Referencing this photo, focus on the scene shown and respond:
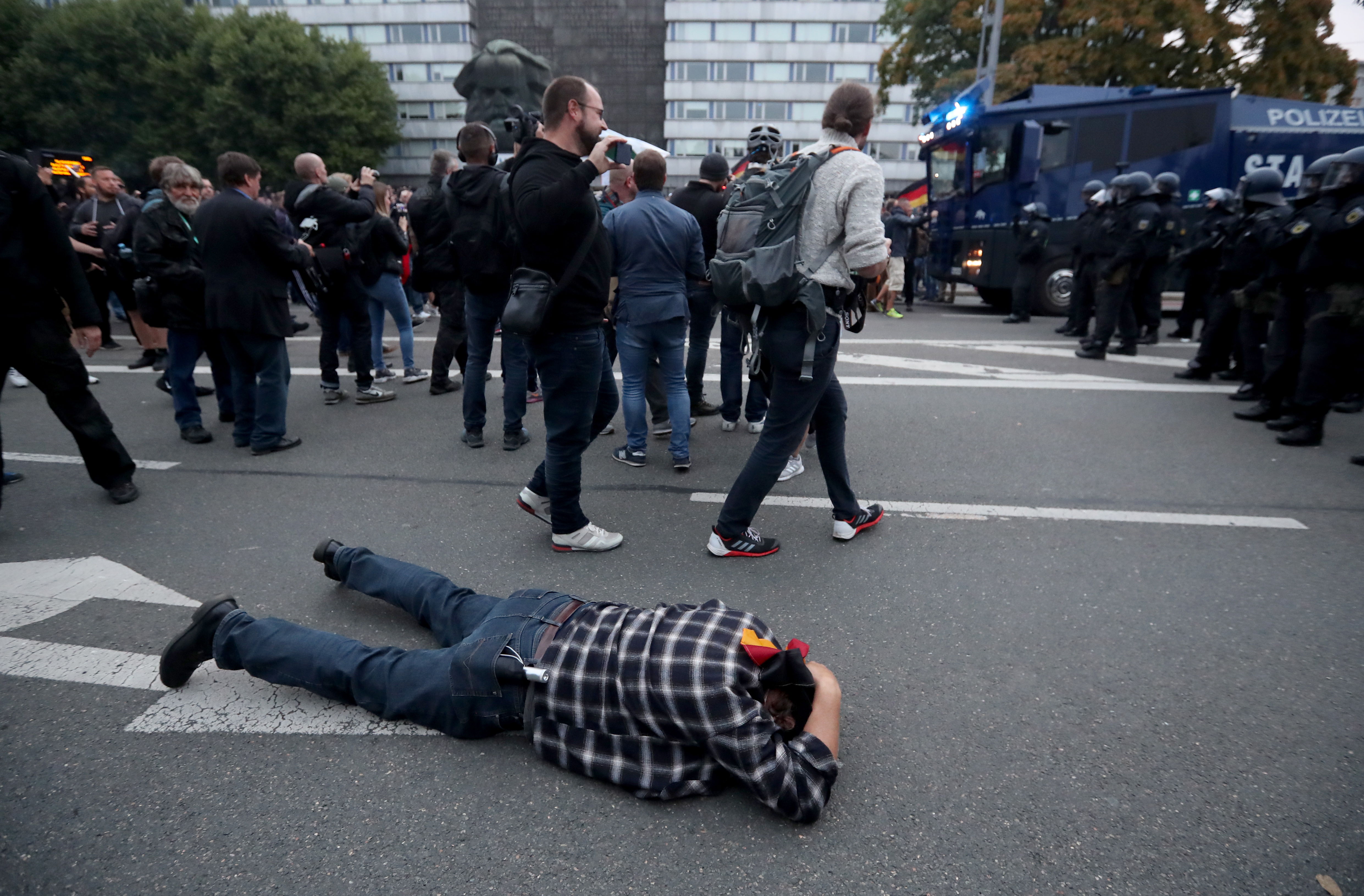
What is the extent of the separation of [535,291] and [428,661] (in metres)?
1.63

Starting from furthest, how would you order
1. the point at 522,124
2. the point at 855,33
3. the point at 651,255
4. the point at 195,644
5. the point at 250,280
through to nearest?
the point at 855,33, the point at 250,280, the point at 651,255, the point at 522,124, the point at 195,644

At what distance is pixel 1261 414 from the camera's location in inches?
237

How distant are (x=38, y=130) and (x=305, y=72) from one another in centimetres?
1258

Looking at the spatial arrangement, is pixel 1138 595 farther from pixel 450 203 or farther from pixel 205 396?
pixel 205 396

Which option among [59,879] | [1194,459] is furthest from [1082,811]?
[1194,459]

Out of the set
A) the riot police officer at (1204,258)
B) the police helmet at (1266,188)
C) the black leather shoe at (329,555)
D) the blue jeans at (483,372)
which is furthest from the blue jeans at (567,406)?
the riot police officer at (1204,258)

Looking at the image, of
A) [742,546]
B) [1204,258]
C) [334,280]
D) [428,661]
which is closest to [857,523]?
[742,546]

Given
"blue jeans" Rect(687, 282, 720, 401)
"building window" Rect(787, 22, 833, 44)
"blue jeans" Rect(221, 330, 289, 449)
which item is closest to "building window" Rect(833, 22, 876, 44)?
"building window" Rect(787, 22, 833, 44)

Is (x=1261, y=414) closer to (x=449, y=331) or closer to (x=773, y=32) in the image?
(x=449, y=331)

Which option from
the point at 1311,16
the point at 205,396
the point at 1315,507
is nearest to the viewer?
the point at 1315,507

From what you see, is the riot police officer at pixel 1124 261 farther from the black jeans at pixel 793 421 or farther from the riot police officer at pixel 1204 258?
the black jeans at pixel 793 421

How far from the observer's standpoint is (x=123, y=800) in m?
2.15

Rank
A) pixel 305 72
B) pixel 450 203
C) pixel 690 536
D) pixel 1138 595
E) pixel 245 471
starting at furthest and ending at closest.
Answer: pixel 305 72 → pixel 450 203 → pixel 245 471 → pixel 690 536 → pixel 1138 595

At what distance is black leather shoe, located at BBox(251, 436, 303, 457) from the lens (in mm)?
5324
